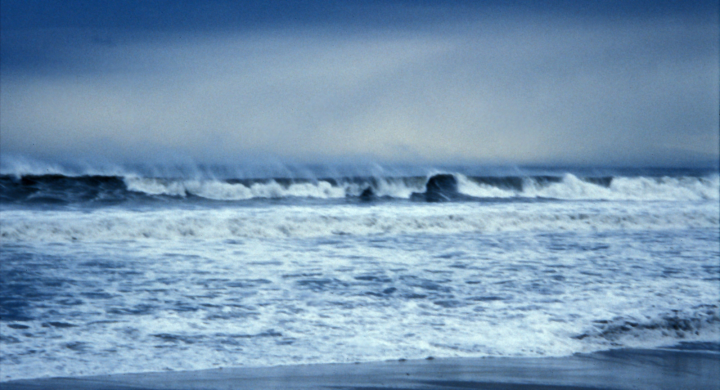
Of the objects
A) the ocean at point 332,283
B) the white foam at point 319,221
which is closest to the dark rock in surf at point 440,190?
the white foam at point 319,221

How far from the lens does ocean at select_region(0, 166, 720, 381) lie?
14.5ft

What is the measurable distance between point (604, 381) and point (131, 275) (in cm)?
517

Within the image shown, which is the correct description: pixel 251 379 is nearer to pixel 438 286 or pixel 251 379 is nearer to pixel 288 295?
pixel 288 295

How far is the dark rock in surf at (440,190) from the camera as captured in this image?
63.8 feet

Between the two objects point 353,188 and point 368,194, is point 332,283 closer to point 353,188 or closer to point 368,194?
point 368,194

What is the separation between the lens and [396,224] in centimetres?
1231

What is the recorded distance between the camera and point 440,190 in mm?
20875

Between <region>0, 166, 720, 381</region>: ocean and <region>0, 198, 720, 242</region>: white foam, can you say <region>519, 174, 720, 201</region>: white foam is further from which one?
<region>0, 166, 720, 381</region>: ocean

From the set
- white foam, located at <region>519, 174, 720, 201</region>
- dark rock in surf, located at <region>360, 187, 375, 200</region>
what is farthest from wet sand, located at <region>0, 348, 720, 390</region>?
white foam, located at <region>519, 174, 720, 201</region>

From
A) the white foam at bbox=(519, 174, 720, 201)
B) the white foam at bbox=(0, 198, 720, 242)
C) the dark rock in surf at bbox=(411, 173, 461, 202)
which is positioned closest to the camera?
the white foam at bbox=(0, 198, 720, 242)

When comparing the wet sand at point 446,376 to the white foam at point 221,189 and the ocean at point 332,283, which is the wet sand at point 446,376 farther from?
the white foam at point 221,189

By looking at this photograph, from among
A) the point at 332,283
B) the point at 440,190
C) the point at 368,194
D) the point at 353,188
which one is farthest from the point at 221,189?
the point at 332,283

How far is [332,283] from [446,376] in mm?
2794

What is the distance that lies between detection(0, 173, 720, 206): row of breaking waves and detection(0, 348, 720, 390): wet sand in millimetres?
12677
